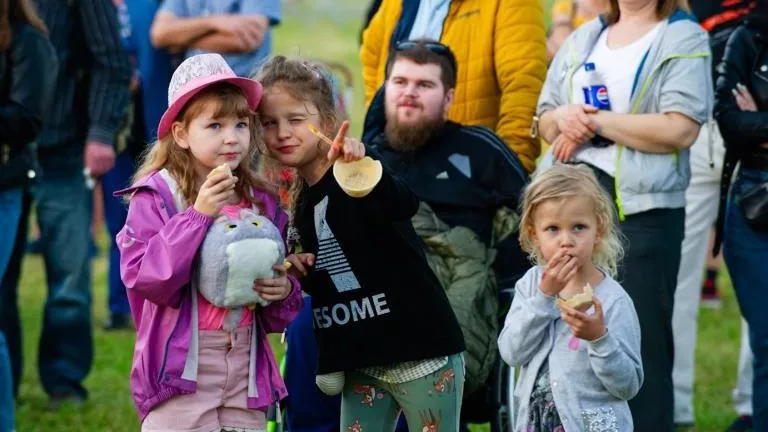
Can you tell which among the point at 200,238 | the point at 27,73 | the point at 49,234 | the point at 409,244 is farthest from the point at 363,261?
the point at 49,234

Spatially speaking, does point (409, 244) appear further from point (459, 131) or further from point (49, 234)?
point (49, 234)

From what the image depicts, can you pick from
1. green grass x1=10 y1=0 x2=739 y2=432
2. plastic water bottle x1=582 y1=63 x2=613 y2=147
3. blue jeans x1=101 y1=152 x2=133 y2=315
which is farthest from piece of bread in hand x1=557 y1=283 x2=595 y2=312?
blue jeans x1=101 y1=152 x2=133 y2=315

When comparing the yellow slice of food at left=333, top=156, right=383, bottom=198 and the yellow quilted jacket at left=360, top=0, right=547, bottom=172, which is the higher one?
the yellow quilted jacket at left=360, top=0, right=547, bottom=172

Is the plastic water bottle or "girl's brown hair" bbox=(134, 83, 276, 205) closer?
"girl's brown hair" bbox=(134, 83, 276, 205)

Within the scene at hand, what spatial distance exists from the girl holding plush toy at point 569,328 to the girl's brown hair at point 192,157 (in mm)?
850

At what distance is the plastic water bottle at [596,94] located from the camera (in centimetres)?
537

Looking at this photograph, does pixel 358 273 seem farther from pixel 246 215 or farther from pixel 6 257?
pixel 6 257

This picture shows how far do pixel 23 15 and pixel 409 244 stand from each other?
259cm

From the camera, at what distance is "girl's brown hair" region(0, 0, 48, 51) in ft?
20.0

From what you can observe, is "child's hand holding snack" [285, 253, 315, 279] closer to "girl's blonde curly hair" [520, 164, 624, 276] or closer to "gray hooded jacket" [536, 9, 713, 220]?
"girl's blonde curly hair" [520, 164, 624, 276]

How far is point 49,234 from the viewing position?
7.33 metres

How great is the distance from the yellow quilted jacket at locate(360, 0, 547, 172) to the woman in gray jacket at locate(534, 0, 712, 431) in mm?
325

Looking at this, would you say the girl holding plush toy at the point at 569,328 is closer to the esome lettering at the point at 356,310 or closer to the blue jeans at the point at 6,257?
the esome lettering at the point at 356,310

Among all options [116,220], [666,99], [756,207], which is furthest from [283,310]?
[116,220]
